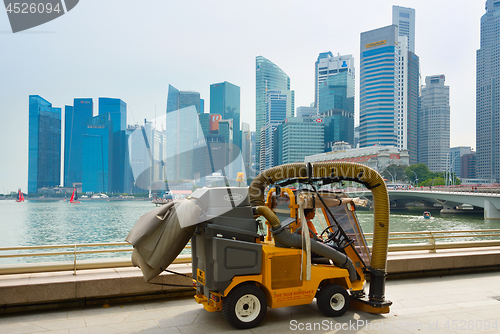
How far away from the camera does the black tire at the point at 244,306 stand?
4.88 metres

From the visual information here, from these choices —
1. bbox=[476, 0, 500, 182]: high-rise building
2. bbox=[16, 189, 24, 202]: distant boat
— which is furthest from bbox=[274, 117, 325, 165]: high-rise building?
bbox=[476, 0, 500, 182]: high-rise building

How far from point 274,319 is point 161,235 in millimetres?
2138

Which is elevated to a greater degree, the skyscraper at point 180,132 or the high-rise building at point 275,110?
the high-rise building at point 275,110

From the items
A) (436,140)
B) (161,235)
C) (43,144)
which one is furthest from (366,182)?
(436,140)

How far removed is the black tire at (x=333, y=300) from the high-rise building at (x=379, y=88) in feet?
518

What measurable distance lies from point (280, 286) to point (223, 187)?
5.23ft

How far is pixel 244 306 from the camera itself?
5.06 meters

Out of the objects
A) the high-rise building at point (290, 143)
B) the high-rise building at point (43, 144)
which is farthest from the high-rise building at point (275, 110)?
the high-rise building at point (43, 144)

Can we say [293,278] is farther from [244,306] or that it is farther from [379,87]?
[379,87]

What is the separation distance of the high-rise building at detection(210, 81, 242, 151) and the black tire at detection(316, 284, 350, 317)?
257cm

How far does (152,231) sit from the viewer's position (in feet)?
15.9

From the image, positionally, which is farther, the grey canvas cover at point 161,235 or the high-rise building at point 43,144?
the high-rise building at point 43,144

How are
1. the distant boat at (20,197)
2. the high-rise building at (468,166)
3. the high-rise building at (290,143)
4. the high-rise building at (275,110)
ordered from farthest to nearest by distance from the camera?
the high-rise building at (468,166) < the distant boat at (20,197) < the high-rise building at (290,143) < the high-rise building at (275,110)

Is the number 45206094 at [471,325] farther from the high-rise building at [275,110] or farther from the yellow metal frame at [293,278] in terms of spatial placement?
the high-rise building at [275,110]
